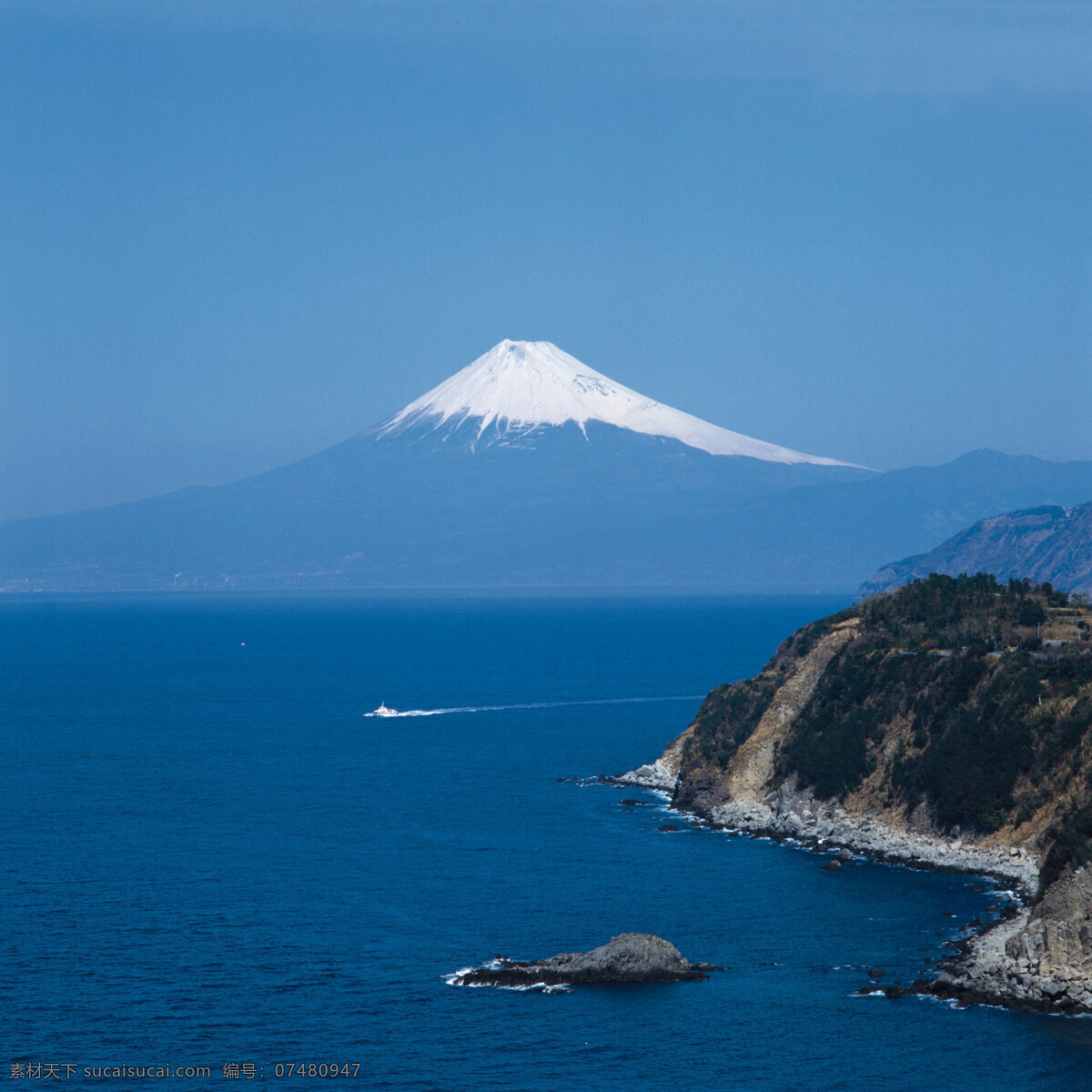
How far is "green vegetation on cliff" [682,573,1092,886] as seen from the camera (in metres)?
63.8

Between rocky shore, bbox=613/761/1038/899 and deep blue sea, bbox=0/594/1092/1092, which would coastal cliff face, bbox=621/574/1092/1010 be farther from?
deep blue sea, bbox=0/594/1092/1092

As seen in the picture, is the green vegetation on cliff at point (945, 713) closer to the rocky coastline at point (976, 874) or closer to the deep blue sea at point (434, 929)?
the rocky coastline at point (976, 874)

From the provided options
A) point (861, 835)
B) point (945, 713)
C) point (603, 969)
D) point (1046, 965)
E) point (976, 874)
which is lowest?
point (603, 969)

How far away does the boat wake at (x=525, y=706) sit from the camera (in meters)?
123

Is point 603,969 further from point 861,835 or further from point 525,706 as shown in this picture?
point 525,706

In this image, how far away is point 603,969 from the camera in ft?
156

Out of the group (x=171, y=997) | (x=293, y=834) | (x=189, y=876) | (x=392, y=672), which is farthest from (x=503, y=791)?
(x=392, y=672)

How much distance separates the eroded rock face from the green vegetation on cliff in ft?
41.6

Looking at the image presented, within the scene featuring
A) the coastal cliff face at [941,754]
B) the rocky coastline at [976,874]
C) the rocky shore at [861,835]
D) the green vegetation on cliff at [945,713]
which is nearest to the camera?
the rocky coastline at [976,874]

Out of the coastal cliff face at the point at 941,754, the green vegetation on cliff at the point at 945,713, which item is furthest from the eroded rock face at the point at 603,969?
the green vegetation on cliff at the point at 945,713

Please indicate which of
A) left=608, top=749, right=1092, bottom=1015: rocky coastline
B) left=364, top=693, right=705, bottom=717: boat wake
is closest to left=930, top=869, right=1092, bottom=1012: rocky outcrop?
left=608, top=749, right=1092, bottom=1015: rocky coastline

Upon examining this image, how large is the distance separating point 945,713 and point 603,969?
30088 mm

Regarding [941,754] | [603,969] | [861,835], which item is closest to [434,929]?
[603,969]

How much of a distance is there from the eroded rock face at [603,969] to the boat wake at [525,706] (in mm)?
74356
